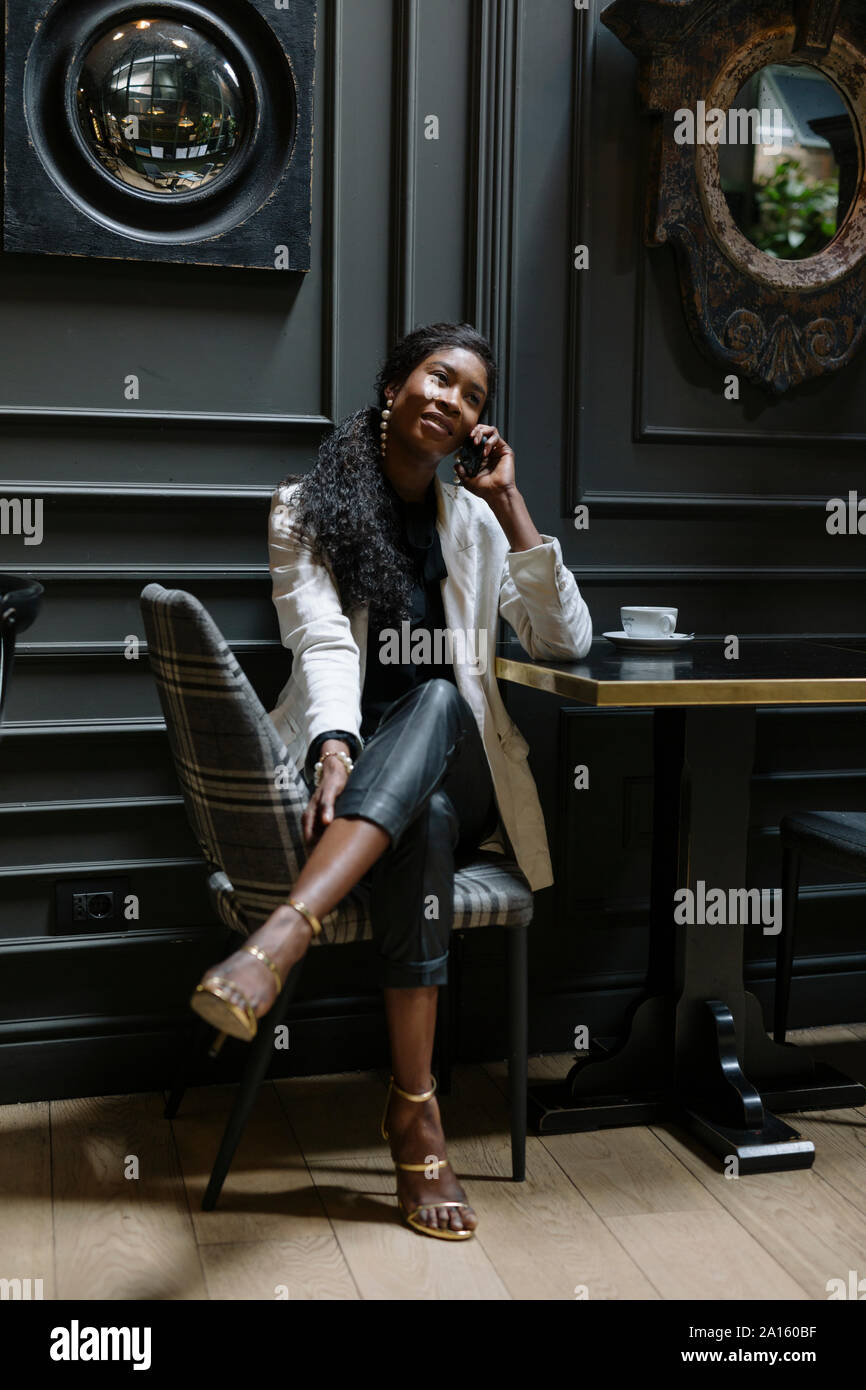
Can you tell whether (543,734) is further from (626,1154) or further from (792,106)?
(792,106)

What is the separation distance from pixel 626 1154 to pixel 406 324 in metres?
1.46

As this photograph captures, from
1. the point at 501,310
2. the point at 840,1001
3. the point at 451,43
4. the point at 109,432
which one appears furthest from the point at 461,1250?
the point at 451,43

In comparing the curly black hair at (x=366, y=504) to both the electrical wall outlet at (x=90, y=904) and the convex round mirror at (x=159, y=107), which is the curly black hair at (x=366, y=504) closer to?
the convex round mirror at (x=159, y=107)

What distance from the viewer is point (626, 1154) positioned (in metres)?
2.04

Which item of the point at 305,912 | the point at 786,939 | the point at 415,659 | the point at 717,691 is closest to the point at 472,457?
the point at 415,659

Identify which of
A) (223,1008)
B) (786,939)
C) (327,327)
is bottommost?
(786,939)

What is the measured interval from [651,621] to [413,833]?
658mm

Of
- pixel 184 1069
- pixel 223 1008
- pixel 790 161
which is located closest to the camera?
pixel 223 1008

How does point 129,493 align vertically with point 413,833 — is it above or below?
above

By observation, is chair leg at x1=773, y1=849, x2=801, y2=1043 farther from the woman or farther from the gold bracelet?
the gold bracelet

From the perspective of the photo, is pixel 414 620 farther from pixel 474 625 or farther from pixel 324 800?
pixel 324 800

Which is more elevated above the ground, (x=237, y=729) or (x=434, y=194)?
(x=434, y=194)

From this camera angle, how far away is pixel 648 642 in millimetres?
2172

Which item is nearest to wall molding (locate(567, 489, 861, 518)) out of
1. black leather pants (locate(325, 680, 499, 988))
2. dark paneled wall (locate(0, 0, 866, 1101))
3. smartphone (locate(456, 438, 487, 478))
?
dark paneled wall (locate(0, 0, 866, 1101))
